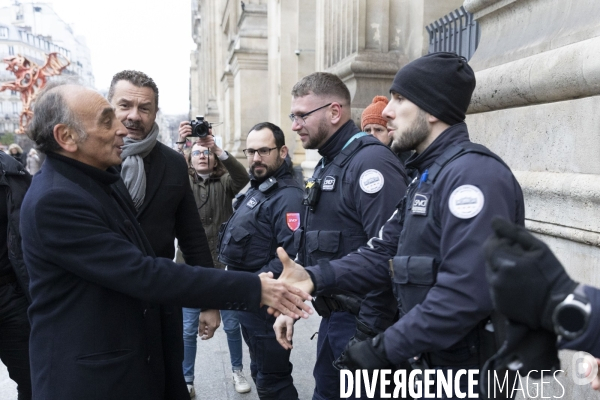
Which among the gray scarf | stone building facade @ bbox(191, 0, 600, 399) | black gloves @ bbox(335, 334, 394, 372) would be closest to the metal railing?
stone building facade @ bbox(191, 0, 600, 399)

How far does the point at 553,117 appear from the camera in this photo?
2707mm

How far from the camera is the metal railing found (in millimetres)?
4629

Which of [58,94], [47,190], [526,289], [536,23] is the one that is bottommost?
[526,289]

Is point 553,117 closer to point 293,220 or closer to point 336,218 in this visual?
point 336,218

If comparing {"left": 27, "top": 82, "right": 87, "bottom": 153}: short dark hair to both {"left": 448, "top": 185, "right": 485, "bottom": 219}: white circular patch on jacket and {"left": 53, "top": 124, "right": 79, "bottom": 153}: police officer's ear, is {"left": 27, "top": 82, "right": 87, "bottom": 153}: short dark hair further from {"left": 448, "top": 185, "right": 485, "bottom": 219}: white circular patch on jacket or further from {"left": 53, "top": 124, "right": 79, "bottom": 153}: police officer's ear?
{"left": 448, "top": 185, "right": 485, "bottom": 219}: white circular patch on jacket

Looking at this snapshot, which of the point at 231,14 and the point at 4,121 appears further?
the point at 4,121

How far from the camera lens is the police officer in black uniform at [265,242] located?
3.25m

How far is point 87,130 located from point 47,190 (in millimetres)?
289

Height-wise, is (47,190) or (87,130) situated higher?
(87,130)

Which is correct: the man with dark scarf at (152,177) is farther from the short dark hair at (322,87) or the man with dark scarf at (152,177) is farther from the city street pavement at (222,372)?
the city street pavement at (222,372)

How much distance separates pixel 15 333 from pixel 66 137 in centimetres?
176

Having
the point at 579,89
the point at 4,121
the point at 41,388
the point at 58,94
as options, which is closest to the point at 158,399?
the point at 41,388

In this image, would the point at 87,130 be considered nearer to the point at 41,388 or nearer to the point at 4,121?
the point at 41,388

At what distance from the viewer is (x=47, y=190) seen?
1829 mm
